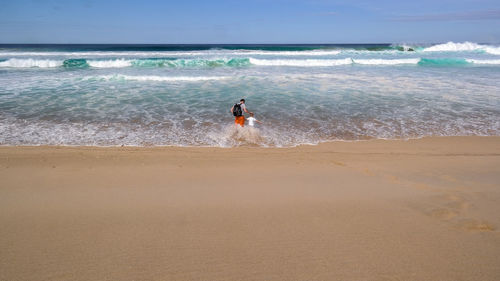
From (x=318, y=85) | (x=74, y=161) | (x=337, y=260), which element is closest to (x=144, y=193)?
(x=74, y=161)

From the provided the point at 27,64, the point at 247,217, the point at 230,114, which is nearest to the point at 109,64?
the point at 27,64

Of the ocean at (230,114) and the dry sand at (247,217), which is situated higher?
the ocean at (230,114)

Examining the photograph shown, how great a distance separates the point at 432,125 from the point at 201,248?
963cm

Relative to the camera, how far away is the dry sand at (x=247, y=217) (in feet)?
9.75

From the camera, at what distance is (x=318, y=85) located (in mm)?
17859

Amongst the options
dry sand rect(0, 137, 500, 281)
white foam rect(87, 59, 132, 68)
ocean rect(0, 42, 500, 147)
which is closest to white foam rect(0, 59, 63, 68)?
white foam rect(87, 59, 132, 68)

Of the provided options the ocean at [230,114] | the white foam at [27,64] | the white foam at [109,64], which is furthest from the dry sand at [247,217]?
the white foam at [27,64]

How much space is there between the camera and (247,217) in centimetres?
398

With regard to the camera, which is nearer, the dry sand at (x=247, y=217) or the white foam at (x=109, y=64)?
the dry sand at (x=247, y=217)

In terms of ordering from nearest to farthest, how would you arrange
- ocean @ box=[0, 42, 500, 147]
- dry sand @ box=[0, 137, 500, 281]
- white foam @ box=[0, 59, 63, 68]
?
dry sand @ box=[0, 137, 500, 281] < ocean @ box=[0, 42, 500, 147] < white foam @ box=[0, 59, 63, 68]

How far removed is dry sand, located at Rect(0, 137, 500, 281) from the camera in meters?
2.97

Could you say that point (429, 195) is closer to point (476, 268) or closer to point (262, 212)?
point (476, 268)

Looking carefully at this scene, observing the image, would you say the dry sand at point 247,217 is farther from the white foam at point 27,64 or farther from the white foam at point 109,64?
the white foam at point 27,64

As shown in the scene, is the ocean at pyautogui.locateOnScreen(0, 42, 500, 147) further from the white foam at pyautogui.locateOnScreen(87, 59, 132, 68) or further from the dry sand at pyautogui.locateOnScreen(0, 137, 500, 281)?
the white foam at pyautogui.locateOnScreen(87, 59, 132, 68)
